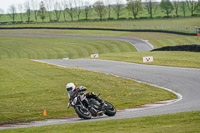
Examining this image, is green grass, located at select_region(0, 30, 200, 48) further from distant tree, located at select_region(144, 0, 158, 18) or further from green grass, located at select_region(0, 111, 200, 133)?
distant tree, located at select_region(144, 0, 158, 18)

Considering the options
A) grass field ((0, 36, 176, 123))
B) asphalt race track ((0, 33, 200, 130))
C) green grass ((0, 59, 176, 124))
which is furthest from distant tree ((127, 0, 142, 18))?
green grass ((0, 59, 176, 124))

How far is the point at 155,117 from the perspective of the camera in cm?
1356

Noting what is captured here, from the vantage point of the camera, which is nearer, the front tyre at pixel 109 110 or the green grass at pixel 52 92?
the front tyre at pixel 109 110

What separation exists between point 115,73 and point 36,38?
2295 inches

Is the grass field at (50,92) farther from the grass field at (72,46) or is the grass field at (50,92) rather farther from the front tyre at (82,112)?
the grass field at (72,46)

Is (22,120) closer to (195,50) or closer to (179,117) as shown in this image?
(179,117)

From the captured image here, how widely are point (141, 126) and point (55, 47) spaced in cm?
6042

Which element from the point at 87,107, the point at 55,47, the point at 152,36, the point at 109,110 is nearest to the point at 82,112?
the point at 87,107

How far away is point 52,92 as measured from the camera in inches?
842

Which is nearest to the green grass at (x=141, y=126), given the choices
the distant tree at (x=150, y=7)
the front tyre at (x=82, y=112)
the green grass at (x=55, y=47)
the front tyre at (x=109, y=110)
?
the front tyre at (x=82, y=112)

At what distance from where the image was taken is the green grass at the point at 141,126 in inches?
455

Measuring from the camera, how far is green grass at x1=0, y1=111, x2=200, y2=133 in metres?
11.6

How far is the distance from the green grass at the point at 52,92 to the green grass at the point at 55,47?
1350 inches

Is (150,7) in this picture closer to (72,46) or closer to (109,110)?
(72,46)
